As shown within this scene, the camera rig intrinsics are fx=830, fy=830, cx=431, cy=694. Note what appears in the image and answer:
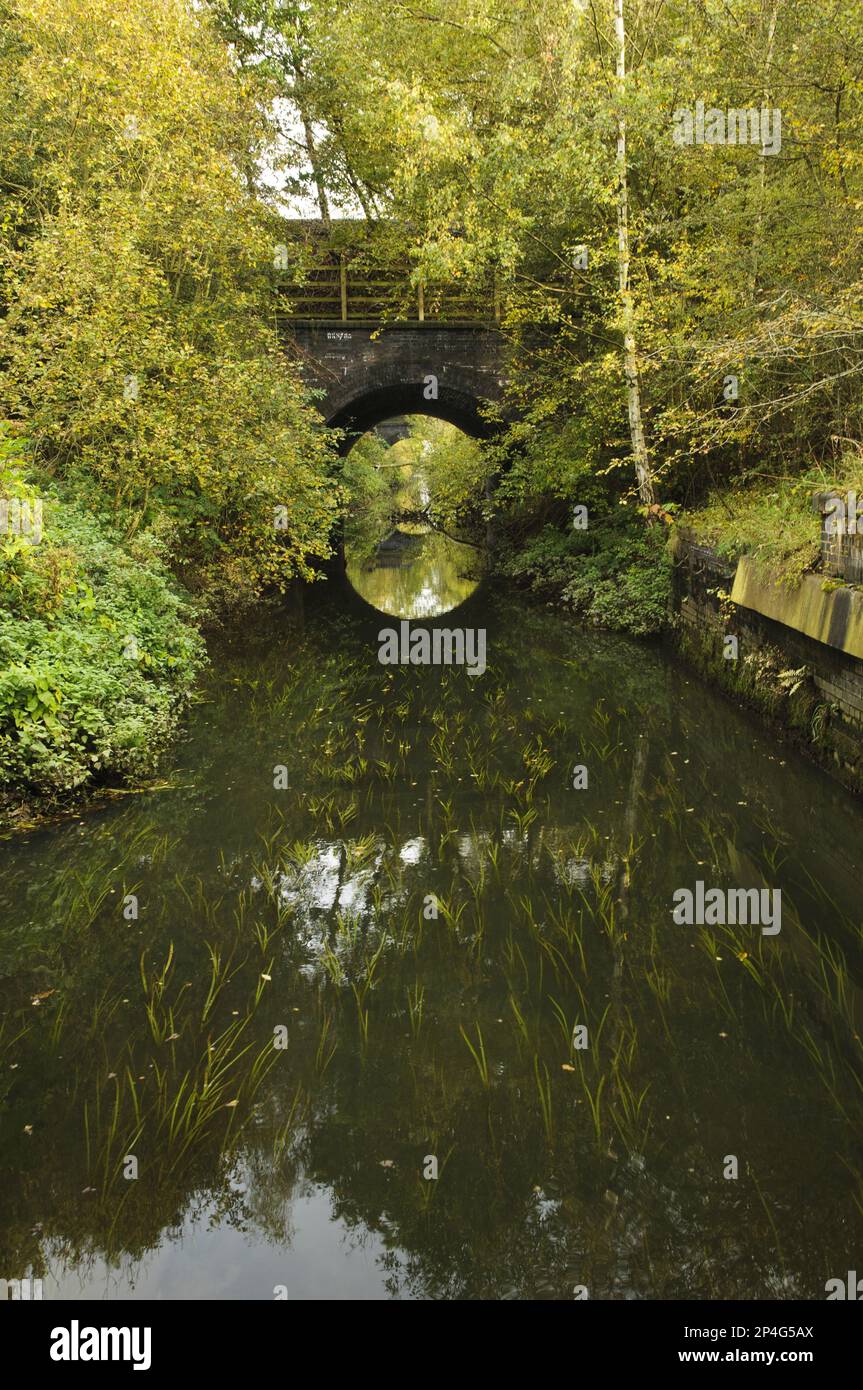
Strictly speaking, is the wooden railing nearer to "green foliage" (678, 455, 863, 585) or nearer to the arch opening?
the arch opening

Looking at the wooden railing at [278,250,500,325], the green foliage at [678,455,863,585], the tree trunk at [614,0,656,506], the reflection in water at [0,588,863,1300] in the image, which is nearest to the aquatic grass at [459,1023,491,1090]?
the reflection in water at [0,588,863,1300]

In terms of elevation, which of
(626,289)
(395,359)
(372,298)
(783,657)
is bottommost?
(783,657)

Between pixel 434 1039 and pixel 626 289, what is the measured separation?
1125cm

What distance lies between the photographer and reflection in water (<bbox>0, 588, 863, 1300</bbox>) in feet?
10.3

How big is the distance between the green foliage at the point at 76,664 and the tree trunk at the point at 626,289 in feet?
23.6

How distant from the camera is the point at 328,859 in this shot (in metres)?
6.38

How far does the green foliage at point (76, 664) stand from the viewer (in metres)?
6.61

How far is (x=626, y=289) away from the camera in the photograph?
1202 cm

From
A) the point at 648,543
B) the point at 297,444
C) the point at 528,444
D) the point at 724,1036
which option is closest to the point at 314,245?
the point at 528,444

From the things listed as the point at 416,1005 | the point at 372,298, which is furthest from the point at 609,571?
the point at 416,1005

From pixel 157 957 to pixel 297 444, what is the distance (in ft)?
32.2

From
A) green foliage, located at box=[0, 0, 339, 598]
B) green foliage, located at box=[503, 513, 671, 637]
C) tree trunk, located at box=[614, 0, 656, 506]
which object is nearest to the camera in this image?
green foliage, located at box=[0, 0, 339, 598]

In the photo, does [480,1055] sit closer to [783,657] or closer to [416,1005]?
[416,1005]

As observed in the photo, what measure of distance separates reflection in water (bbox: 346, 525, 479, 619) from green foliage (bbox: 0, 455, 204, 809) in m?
8.95
